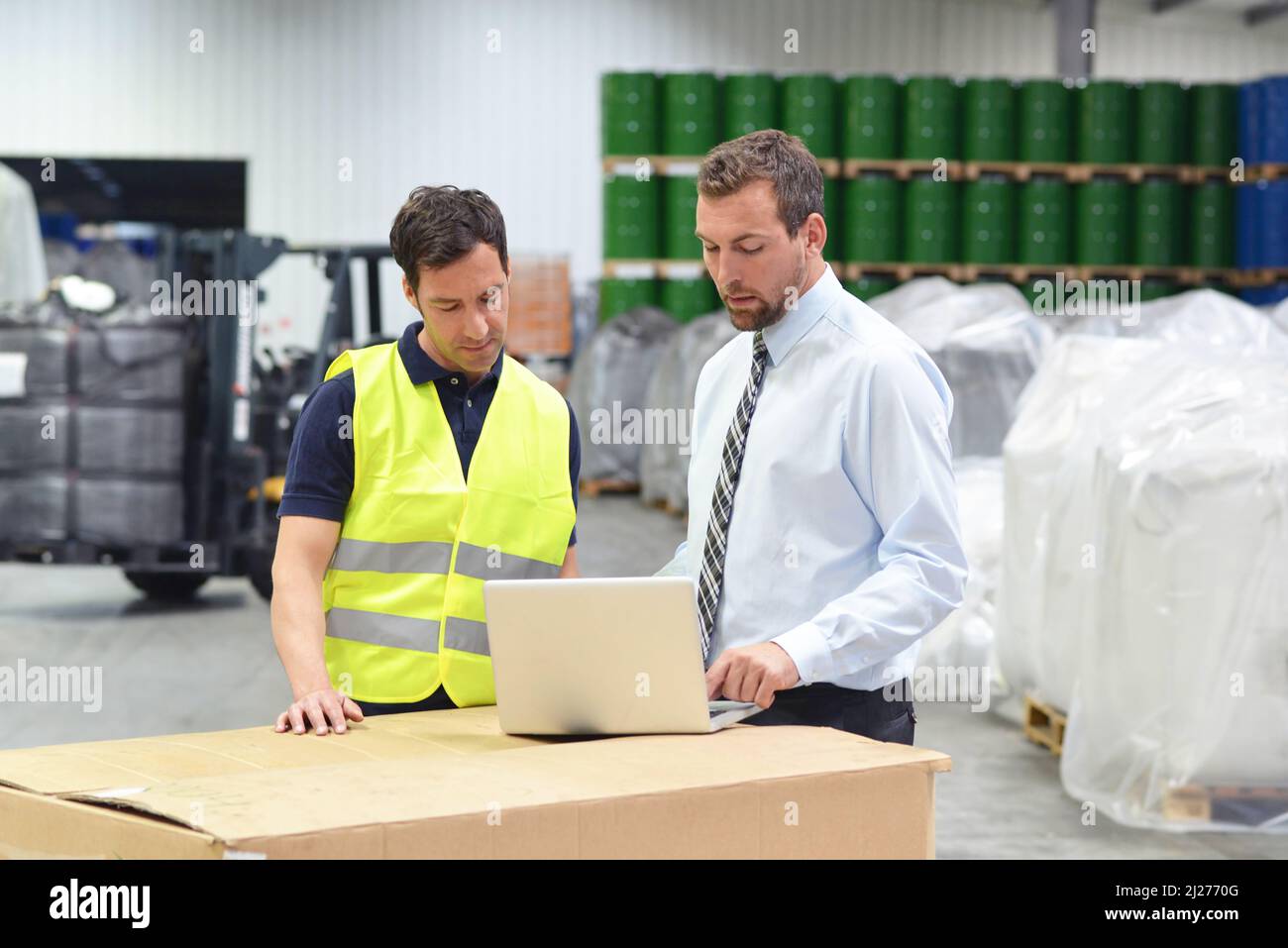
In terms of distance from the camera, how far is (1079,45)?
1293 cm

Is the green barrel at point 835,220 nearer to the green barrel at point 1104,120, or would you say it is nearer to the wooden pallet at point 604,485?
the green barrel at point 1104,120

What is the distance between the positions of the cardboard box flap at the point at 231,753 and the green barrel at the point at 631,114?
1037 cm

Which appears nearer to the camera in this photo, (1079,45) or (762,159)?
(762,159)

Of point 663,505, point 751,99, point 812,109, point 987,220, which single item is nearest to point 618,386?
point 663,505

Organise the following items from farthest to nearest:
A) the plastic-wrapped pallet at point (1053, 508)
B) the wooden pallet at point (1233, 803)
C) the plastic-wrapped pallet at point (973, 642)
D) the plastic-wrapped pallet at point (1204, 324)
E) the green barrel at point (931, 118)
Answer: the green barrel at point (931, 118) → the plastic-wrapped pallet at point (1204, 324) → the plastic-wrapped pallet at point (973, 642) → the plastic-wrapped pallet at point (1053, 508) → the wooden pallet at point (1233, 803)

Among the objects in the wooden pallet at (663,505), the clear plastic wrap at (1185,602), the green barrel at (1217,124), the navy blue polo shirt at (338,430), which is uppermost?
the green barrel at (1217,124)

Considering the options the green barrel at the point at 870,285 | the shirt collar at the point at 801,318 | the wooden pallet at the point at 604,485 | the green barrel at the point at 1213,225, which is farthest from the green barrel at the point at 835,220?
the shirt collar at the point at 801,318

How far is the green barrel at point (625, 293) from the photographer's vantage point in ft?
40.7

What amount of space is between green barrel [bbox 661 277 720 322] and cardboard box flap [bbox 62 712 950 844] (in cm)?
1052

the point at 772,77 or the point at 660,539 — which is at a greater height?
the point at 772,77

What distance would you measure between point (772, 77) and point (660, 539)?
4.29 meters

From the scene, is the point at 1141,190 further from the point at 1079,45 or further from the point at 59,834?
the point at 59,834

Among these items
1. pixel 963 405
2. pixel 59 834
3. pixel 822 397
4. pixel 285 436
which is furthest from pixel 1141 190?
pixel 59 834

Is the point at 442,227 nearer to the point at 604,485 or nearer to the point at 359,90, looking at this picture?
the point at 604,485
